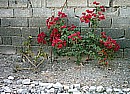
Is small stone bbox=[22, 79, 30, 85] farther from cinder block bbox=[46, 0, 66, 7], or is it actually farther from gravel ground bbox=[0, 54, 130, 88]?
cinder block bbox=[46, 0, 66, 7]

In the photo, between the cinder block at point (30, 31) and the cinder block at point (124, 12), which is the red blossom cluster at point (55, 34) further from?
the cinder block at point (124, 12)

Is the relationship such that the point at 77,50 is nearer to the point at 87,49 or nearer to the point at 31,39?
the point at 87,49

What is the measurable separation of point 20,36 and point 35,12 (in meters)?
0.43

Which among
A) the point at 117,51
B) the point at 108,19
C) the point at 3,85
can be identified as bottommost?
the point at 3,85

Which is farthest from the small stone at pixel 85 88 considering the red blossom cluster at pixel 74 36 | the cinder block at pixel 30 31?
the cinder block at pixel 30 31

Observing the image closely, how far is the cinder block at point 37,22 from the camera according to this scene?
4.34 metres

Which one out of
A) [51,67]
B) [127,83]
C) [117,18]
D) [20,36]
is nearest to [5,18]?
[20,36]

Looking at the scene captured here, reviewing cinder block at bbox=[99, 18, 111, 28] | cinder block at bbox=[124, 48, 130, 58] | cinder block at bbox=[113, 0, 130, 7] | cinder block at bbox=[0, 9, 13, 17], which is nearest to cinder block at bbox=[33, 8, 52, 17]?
cinder block at bbox=[0, 9, 13, 17]

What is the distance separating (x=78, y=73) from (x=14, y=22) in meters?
1.27

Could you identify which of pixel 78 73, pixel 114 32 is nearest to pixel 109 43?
pixel 114 32

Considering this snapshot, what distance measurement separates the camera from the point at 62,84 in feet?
11.6

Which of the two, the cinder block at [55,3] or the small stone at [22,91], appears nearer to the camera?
the small stone at [22,91]

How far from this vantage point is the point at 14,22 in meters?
4.39

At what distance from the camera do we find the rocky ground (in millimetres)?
3393
